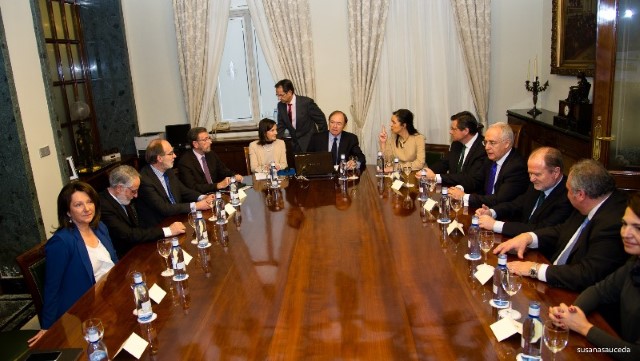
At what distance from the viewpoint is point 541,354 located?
5.51 feet

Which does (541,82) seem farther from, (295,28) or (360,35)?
(295,28)

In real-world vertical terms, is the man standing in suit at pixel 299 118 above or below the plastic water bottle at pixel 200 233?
above

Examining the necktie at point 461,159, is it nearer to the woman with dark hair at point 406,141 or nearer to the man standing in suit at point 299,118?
the woman with dark hair at point 406,141

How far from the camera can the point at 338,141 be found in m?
4.94

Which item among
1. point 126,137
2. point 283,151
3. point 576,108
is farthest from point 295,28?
point 576,108

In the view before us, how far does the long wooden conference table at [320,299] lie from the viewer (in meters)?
1.80

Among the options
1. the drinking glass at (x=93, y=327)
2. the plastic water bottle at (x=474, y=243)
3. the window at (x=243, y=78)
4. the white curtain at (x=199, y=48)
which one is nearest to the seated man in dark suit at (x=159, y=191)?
the drinking glass at (x=93, y=327)

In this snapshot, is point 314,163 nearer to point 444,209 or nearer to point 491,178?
point 491,178

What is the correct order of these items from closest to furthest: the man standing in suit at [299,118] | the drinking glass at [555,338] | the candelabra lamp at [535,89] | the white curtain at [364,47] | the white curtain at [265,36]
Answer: the drinking glass at [555,338], the candelabra lamp at [535,89], the man standing in suit at [299,118], the white curtain at [364,47], the white curtain at [265,36]

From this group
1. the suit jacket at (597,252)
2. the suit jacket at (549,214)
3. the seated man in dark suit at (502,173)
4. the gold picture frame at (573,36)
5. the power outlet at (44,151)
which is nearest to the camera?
the suit jacket at (597,252)

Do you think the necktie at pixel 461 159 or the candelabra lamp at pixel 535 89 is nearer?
the necktie at pixel 461 159

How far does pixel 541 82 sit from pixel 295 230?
13.8 feet

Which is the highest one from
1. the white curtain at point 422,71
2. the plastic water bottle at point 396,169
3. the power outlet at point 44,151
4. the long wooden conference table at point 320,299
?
the white curtain at point 422,71

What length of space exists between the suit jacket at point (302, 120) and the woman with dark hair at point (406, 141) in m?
1.25
